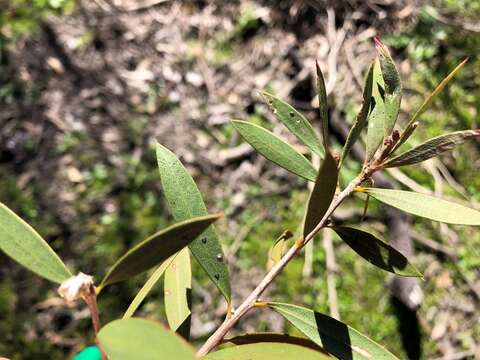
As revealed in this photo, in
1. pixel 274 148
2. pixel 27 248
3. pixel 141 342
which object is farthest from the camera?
pixel 274 148

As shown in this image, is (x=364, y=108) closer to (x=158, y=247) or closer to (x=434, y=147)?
(x=434, y=147)

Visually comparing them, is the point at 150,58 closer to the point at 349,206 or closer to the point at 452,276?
the point at 349,206

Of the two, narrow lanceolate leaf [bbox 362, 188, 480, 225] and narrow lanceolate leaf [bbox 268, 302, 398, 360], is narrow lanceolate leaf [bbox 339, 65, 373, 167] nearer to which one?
narrow lanceolate leaf [bbox 362, 188, 480, 225]

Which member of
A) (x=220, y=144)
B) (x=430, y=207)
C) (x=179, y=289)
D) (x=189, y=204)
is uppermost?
(x=430, y=207)

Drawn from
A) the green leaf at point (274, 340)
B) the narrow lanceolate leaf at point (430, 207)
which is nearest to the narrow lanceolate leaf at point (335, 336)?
the green leaf at point (274, 340)

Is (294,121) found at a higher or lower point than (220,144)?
higher

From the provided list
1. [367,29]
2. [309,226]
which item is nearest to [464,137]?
[309,226]

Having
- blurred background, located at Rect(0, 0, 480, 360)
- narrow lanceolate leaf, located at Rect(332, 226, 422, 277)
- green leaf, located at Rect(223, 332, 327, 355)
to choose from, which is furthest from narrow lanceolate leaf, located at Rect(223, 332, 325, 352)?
blurred background, located at Rect(0, 0, 480, 360)

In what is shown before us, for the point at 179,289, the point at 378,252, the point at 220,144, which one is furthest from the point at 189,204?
the point at 220,144
